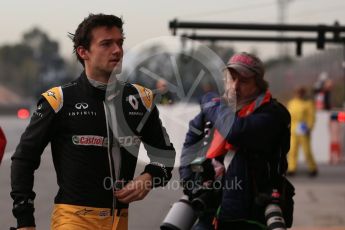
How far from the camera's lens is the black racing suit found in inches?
157

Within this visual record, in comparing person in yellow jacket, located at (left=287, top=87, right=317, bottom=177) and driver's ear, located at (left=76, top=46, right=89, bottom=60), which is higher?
driver's ear, located at (left=76, top=46, right=89, bottom=60)

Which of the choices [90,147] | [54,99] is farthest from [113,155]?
[54,99]

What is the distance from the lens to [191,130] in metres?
4.82

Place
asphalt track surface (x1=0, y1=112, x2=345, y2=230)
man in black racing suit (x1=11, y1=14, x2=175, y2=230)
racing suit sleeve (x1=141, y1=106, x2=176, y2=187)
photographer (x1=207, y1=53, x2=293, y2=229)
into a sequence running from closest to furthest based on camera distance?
man in black racing suit (x1=11, y1=14, x2=175, y2=230), racing suit sleeve (x1=141, y1=106, x2=176, y2=187), photographer (x1=207, y1=53, x2=293, y2=229), asphalt track surface (x1=0, y1=112, x2=345, y2=230)

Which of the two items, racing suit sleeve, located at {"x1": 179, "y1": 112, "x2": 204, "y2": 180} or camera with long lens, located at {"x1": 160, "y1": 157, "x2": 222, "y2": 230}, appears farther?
racing suit sleeve, located at {"x1": 179, "y1": 112, "x2": 204, "y2": 180}

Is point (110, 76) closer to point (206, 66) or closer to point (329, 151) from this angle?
point (206, 66)

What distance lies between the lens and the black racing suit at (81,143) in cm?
398

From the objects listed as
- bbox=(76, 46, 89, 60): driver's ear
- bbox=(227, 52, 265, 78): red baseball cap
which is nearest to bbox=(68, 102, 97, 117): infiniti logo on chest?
bbox=(76, 46, 89, 60): driver's ear

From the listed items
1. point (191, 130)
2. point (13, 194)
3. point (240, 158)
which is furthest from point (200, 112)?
point (13, 194)

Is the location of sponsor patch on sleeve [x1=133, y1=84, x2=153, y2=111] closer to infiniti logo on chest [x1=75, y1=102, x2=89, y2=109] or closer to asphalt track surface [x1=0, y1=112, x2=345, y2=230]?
infiniti logo on chest [x1=75, y1=102, x2=89, y2=109]

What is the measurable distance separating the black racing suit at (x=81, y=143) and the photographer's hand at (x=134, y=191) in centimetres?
6

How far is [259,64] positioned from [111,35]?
105 cm

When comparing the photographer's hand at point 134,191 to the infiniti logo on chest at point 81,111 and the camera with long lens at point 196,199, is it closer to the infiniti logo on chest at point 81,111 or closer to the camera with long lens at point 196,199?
the camera with long lens at point 196,199

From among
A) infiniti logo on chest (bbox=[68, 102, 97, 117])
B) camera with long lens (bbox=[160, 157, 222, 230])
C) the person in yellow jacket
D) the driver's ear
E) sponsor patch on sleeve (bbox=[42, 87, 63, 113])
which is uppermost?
the driver's ear
